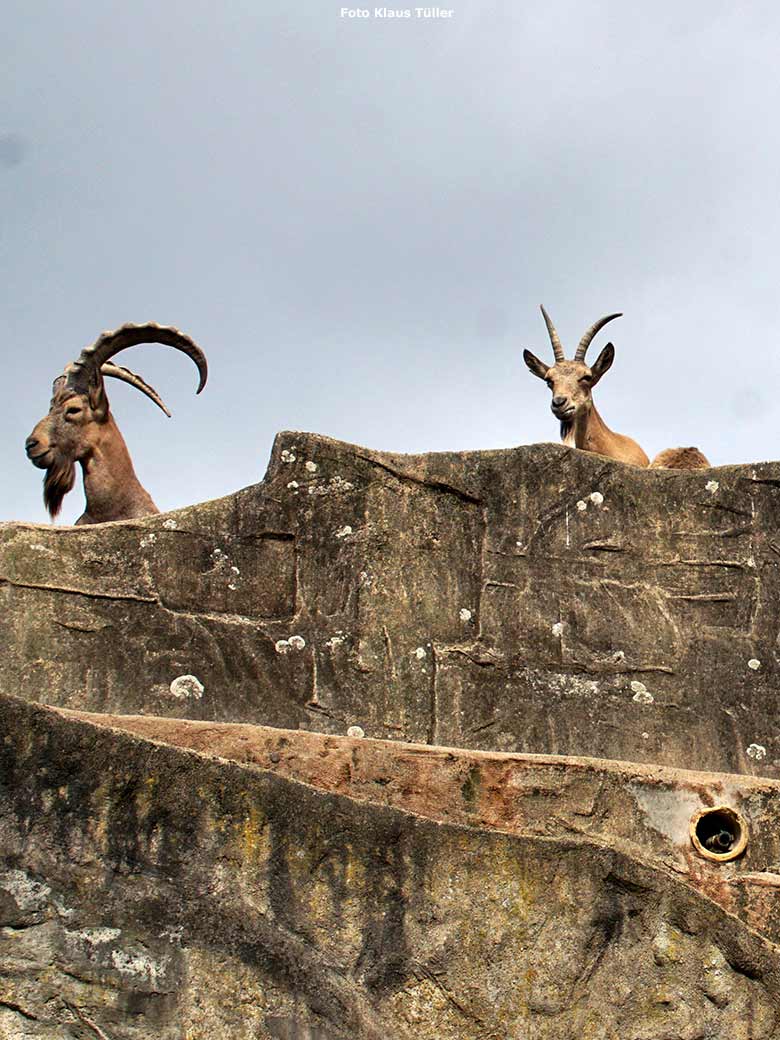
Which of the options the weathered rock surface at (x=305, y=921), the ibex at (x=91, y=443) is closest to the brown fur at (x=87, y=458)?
the ibex at (x=91, y=443)

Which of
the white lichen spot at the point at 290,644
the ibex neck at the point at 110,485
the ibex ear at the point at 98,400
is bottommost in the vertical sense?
the white lichen spot at the point at 290,644

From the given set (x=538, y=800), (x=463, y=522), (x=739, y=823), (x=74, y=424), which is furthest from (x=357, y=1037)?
(x=74, y=424)

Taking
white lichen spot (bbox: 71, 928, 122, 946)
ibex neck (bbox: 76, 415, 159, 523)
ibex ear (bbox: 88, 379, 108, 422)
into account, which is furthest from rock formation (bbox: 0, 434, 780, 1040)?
ibex ear (bbox: 88, 379, 108, 422)

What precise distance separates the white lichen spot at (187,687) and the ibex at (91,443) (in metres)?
2.75

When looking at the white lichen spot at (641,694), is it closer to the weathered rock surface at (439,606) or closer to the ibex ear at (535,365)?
the weathered rock surface at (439,606)

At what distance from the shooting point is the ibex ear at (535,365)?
14244 mm

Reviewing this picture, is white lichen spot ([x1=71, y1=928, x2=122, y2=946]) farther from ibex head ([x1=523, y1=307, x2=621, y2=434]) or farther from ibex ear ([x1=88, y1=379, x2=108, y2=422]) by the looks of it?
ibex head ([x1=523, y1=307, x2=621, y2=434])

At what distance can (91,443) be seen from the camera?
11.7 metres

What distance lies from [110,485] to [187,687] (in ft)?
10.1

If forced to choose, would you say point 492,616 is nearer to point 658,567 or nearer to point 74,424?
point 658,567

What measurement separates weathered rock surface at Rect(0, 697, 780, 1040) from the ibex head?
7465mm

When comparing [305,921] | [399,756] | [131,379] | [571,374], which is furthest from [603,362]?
[305,921]

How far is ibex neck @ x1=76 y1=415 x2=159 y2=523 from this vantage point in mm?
11570

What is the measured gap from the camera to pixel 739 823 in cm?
805
